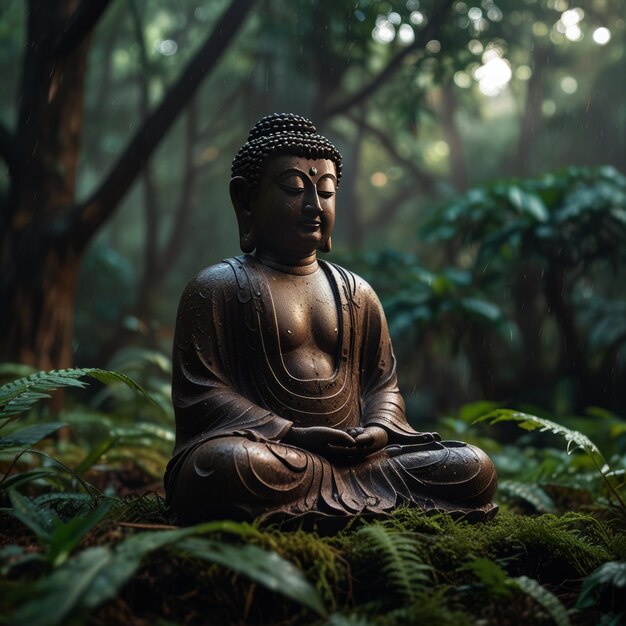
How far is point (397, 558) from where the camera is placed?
307 cm

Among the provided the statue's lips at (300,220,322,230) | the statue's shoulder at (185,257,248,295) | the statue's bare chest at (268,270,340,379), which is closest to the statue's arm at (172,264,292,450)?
the statue's shoulder at (185,257,248,295)

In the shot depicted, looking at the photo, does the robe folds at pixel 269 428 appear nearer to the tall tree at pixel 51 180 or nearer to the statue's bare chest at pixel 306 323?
the statue's bare chest at pixel 306 323

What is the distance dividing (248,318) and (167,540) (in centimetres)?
156

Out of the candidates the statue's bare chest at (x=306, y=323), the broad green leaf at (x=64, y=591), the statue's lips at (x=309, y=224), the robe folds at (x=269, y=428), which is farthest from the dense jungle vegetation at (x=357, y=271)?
the statue's lips at (x=309, y=224)

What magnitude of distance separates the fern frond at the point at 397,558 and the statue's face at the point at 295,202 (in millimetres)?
1661

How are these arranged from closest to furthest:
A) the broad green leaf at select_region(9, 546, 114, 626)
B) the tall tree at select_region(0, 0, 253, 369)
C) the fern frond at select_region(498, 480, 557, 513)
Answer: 1. the broad green leaf at select_region(9, 546, 114, 626)
2. the fern frond at select_region(498, 480, 557, 513)
3. the tall tree at select_region(0, 0, 253, 369)

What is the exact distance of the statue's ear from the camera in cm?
443

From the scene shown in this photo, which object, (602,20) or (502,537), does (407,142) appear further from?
(502,537)

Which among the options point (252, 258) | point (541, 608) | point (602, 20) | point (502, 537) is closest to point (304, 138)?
point (252, 258)

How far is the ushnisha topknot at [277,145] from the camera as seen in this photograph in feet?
14.0

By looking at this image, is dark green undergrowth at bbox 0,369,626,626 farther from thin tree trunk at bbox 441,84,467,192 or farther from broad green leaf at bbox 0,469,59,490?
thin tree trunk at bbox 441,84,467,192

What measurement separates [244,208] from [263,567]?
7.61 feet

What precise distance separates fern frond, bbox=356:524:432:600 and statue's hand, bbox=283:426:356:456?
51cm

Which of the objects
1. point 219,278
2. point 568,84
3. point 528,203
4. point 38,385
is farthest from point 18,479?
point 568,84
